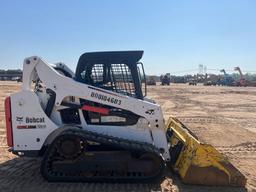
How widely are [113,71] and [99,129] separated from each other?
1034 mm

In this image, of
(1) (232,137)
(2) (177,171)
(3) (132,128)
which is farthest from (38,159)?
(1) (232,137)

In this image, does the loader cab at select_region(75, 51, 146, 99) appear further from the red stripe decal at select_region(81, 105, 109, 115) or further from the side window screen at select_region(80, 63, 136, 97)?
the red stripe decal at select_region(81, 105, 109, 115)

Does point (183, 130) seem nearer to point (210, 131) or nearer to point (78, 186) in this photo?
point (78, 186)

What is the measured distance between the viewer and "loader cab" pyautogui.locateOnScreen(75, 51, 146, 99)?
671 centimetres

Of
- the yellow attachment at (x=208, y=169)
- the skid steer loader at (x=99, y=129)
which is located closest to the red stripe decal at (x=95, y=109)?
the skid steer loader at (x=99, y=129)

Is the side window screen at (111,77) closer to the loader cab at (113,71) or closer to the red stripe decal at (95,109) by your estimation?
the loader cab at (113,71)

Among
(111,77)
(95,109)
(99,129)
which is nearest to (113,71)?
(111,77)

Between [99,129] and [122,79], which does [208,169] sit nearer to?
[99,129]

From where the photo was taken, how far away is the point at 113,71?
6789mm

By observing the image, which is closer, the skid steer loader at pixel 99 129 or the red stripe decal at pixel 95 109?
the skid steer loader at pixel 99 129

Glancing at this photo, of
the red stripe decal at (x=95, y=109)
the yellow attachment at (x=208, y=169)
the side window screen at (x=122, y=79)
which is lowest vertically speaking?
the yellow attachment at (x=208, y=169)

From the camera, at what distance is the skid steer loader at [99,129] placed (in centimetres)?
623

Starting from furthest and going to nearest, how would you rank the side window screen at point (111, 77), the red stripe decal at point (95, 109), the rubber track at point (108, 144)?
the side window screen at point (111, 77), the red stripe decal at point (95, 109), the rubber track at point (108, 144)

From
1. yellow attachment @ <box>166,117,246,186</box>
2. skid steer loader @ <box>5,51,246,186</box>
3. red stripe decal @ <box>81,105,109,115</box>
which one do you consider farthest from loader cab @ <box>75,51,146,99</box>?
yellow attachment @ <box>166,117,246,186</box>
